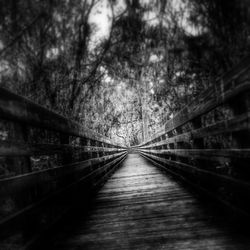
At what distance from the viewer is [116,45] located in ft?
22.6

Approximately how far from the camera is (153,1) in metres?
6.01

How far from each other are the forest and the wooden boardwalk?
8.38 feet

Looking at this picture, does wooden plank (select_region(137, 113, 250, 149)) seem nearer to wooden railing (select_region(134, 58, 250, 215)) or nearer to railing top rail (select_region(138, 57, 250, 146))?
wooden railing (select_region(134, 58, 250, 215))

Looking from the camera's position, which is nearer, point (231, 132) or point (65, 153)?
point (231, 132)

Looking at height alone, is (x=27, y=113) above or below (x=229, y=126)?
above

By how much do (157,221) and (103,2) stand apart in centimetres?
552

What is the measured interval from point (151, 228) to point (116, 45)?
208 inches

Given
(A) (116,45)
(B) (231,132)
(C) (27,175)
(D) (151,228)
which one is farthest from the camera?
(A) (116,45)

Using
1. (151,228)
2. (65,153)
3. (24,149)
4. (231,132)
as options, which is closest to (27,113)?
(24,149)

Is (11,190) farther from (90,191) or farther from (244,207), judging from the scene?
(90,191)

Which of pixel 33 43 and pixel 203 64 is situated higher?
pixel 33 43

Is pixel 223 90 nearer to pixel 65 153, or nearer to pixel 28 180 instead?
pixel 28 180

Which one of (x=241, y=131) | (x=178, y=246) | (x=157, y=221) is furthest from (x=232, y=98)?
(x=157, y=221)

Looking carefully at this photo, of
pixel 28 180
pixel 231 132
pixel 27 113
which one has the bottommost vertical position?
pixel 28 180
